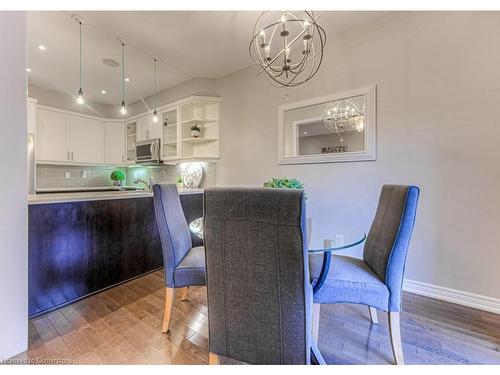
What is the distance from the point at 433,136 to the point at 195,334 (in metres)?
2.55

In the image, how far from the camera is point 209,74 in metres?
3.49

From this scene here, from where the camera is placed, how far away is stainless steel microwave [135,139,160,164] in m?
A: 4.07

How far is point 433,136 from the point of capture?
78.7 inches

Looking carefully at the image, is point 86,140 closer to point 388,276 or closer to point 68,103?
point 68,103

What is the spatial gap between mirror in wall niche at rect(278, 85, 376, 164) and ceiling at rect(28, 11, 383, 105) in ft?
2.58

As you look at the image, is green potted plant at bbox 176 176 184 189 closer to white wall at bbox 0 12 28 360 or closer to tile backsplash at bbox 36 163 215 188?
tile backsplash at bbox 36 163 215 188

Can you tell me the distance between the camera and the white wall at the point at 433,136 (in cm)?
180

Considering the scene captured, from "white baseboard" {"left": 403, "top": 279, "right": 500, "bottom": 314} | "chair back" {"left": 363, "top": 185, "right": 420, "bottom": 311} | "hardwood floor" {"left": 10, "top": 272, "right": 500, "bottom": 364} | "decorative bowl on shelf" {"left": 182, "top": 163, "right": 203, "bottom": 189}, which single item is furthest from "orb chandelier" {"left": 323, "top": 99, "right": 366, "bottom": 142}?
"decorative bowl on shelf" {"left": 182, "top": 163, "right": 203, "bottom": 189}

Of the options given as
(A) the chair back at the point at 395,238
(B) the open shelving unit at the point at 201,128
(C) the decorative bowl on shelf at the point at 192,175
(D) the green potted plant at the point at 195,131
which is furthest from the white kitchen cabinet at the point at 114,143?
(A) the chair back at the point at 395,238

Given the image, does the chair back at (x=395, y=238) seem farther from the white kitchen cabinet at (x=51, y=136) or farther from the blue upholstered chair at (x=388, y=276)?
the white kitchen cabinet at (x=51, y=136)

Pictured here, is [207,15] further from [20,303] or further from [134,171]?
[134,171]
